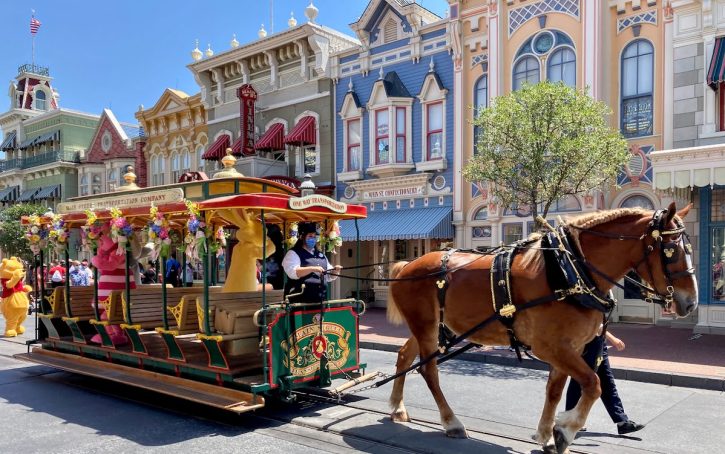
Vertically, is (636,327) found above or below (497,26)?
below

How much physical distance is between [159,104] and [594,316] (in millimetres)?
25527

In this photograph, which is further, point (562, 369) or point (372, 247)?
point (372, 247)

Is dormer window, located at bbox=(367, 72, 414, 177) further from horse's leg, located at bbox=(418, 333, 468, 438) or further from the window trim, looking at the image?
horse's leg, located at bbox=(418, 333, 468, 438)

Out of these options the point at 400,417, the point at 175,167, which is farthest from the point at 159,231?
the point at 175,167

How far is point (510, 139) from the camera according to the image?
445 inches

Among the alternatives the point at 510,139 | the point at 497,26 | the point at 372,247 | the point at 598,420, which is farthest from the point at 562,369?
the point at 372,247

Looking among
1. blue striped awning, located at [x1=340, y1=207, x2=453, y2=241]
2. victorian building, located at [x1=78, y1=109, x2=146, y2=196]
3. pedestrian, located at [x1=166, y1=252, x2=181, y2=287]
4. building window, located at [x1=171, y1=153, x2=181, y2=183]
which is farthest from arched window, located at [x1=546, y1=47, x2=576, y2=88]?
victorian building, located at [x1=78, y1=109, x2=146, y2=196]

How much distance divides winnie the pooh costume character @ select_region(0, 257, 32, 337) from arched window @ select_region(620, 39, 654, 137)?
14.7 metres

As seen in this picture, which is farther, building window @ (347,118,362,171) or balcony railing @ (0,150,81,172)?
balcony railing @ (0,150,81,172)

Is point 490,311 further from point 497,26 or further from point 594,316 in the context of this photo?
point 497,26

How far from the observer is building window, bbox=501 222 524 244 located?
1639 cm

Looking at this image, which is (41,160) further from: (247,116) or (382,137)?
(382,137)

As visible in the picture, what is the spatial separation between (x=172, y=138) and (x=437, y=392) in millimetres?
23745

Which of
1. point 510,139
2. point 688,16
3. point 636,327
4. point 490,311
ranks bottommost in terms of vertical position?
point 636,327
